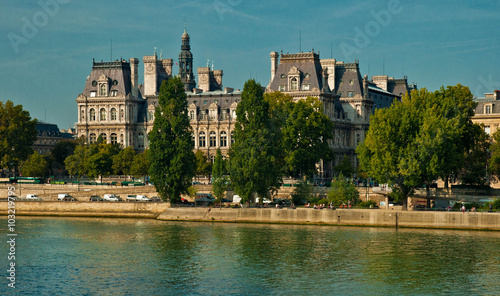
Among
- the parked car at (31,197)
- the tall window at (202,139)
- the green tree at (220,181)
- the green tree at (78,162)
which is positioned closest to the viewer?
the green tree at (220,181)

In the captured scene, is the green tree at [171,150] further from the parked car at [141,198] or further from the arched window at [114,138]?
the arched window at [114,138]

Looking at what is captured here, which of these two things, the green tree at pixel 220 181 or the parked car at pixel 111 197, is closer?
the green tree at pixel 220 181

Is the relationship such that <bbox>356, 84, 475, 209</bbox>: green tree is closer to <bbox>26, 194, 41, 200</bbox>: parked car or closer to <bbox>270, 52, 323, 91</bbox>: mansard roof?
<bbox>26, 194, 41, 200</bbox>: parked car

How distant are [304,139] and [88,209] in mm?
26806

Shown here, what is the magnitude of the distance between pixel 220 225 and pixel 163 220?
855 centimetres

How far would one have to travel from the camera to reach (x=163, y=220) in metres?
95.2

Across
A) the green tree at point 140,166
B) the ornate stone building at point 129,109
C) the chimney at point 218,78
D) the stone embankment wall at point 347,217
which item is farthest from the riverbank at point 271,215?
the chimney at point 218,78

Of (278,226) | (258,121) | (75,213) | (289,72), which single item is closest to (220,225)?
(278,226)

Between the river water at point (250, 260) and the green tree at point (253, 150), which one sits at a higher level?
the green tree at point (253, 150)

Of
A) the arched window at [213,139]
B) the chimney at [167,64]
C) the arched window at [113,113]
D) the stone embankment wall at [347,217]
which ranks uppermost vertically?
the chimney at [167,64]

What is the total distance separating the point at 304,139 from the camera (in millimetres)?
111500

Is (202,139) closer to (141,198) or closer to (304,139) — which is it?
(304,139)

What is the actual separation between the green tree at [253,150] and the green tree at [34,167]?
42.6m

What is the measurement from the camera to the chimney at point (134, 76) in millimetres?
152250
